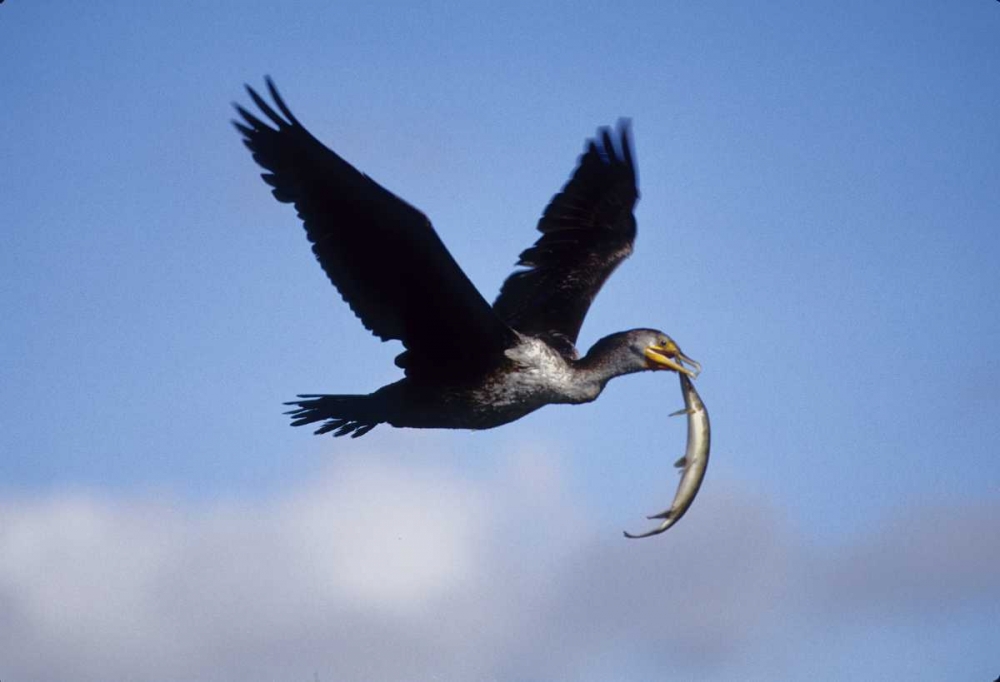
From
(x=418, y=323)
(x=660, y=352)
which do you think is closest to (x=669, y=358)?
(x=660, y=352)

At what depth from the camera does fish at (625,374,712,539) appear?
6527mm

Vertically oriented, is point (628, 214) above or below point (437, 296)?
above

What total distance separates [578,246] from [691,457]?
96.3 inches

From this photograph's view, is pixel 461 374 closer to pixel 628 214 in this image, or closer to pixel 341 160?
pixel 341 160

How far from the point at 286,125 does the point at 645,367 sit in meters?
2.64

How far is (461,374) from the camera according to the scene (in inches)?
278

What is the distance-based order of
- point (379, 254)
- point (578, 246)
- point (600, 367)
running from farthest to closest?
1. point (578, 246)
2. point (600, 367)
3. point (379, 254)

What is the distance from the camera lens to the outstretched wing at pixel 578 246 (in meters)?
8.39

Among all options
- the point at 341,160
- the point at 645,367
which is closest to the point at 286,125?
the point at 341,160

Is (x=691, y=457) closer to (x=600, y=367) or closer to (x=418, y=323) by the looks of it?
(x=600, y=367)

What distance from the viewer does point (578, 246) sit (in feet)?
29.0

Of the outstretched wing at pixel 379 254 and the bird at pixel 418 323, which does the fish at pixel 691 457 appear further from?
the outstretched wing at pixel 379 254

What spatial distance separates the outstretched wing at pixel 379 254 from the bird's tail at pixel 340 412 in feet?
1.24

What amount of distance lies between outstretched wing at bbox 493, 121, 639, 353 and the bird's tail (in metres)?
1.41
